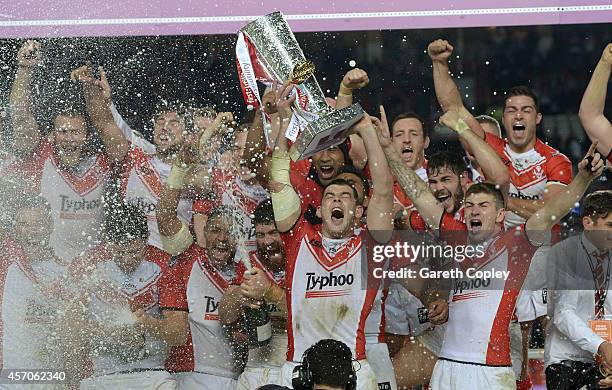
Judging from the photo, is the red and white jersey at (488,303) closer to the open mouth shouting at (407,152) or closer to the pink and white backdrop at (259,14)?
the open mouth shouting at (407,152)

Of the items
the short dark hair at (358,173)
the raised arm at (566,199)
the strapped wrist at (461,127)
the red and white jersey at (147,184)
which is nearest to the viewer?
the raised arm at (566,199)

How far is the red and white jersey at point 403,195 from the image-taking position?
227 inches

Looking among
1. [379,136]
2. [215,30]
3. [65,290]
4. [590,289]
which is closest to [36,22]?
[215,30]

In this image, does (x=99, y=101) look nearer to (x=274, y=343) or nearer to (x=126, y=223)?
(x=126, y=223)

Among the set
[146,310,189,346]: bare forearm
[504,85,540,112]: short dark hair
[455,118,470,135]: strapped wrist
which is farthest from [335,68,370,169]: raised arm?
[146,310,189,346]: bare forearm

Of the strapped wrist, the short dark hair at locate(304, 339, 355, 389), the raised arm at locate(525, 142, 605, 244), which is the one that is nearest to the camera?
the short dark hair at locate(304, 339, 355, 389)

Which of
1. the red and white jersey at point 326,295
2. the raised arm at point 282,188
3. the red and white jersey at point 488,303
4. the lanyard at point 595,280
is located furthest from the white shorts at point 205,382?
the lanyard at point 595,280

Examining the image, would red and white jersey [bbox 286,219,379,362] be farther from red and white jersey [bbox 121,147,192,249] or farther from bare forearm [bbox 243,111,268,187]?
red and white jersey [bbox 121,147,192,249]

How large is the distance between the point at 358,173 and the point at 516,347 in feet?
3.89

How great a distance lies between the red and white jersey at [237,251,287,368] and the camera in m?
5.85

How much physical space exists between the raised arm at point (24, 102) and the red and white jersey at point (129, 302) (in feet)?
2.42

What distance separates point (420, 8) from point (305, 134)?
0.94 metres

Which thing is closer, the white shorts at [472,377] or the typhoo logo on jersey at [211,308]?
the white shorts at [472,377]

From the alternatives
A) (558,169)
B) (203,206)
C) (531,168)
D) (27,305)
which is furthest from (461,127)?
(27,305)
